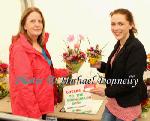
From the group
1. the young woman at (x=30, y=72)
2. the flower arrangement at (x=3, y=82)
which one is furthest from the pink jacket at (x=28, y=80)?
the flower arrangement at (x=3, y=82)

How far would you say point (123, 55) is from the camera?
1754 millimetres

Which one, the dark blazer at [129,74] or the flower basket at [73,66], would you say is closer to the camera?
the dark blazer at [129,74]

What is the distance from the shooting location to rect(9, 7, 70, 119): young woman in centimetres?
191

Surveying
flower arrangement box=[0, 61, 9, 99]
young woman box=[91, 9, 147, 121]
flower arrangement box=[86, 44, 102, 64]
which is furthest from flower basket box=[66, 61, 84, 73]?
flower arrangement box=[0, 61, 9, 99]

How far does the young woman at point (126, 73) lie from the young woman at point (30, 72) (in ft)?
1.39

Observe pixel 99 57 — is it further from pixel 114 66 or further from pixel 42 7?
pixel 42 7

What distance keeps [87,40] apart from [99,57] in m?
0.72

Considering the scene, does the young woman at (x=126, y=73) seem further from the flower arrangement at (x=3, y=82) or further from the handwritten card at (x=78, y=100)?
the flower arrangement at (x=3, y=82)

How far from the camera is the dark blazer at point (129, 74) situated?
5.54 feet

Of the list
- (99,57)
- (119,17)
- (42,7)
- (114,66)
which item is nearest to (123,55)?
(114,66)

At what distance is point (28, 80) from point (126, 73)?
2.24 ft

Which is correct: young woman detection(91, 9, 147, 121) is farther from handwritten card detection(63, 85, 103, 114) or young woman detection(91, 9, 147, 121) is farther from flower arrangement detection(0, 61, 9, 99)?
flower arrangement detection(0, 61, 9, 99)

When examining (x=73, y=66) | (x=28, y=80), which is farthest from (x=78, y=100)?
(x=28, y=80)

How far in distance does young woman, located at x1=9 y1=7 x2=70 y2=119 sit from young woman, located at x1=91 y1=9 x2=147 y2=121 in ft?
1.39
